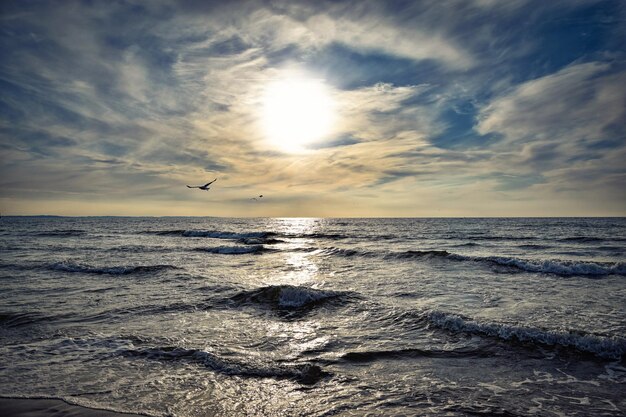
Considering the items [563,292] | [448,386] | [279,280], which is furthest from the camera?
[279,280]

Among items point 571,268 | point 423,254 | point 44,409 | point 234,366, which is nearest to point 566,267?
point 571,268


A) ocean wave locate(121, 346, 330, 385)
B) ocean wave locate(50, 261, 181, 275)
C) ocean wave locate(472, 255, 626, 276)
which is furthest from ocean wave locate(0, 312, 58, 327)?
ocean wave locate(472, 255, 626, 276)

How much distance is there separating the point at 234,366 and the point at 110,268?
1834 centimetres

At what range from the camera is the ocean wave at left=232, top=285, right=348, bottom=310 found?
1360 centimetres

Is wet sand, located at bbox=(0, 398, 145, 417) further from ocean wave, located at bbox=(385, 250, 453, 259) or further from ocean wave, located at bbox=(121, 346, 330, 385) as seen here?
ocean wave, located at bbox=(385, 250, 453, 259)

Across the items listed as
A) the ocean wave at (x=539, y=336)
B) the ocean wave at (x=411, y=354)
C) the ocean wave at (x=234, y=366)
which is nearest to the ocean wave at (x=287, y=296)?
the ocean wave at (x=539, y=336)

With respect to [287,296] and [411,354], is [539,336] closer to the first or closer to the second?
[411,354]

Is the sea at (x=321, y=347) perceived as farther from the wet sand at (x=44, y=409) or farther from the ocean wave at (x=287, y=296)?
the wet sand at (x=44, y=409)

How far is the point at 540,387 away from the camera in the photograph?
6734 mm

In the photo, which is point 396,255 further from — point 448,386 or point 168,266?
point 448,386

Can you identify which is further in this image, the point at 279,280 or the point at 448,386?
the point at 279,280

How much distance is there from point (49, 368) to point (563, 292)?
59.7 feet

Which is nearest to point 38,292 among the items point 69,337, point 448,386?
point 69,337

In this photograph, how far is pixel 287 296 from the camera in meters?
14.2
